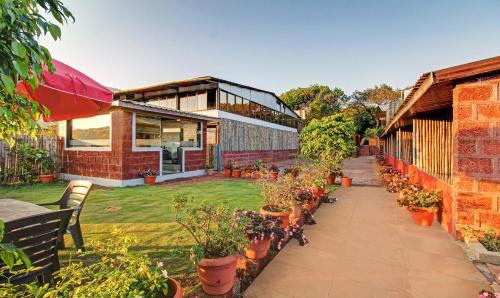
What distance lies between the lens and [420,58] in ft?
46.8

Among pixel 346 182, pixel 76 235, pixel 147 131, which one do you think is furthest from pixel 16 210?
pixel 346 182

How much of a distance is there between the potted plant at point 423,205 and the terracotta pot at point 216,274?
13.6 feet

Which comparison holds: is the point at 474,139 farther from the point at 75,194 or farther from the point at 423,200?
the point at 75,194

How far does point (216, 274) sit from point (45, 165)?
10.5 m

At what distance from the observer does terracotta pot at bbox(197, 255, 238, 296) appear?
237 centimetres

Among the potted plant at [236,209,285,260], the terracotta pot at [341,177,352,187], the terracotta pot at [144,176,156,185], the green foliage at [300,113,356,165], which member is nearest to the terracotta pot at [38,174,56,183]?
the terracotta pot at [144,176,156,185]

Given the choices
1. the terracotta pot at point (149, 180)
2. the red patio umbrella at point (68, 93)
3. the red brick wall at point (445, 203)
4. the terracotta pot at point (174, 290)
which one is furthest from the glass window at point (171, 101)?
the terracotta pot at point (174, 290)

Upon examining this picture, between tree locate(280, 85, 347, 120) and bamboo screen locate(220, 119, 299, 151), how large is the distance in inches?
534

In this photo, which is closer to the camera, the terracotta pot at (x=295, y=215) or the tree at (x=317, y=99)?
the terracotta pot at (x=295, y=215)

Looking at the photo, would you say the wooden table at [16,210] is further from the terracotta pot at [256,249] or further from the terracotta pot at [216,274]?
the terracotta pot at [256,249]

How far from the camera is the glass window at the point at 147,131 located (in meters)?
9.70

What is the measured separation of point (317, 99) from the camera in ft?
132

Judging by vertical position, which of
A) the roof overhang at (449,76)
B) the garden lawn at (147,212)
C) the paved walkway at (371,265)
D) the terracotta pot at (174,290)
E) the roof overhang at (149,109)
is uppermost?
the roof overhang at (149,109)

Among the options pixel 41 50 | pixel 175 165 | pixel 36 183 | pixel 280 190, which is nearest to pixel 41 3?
pixel 41 50
